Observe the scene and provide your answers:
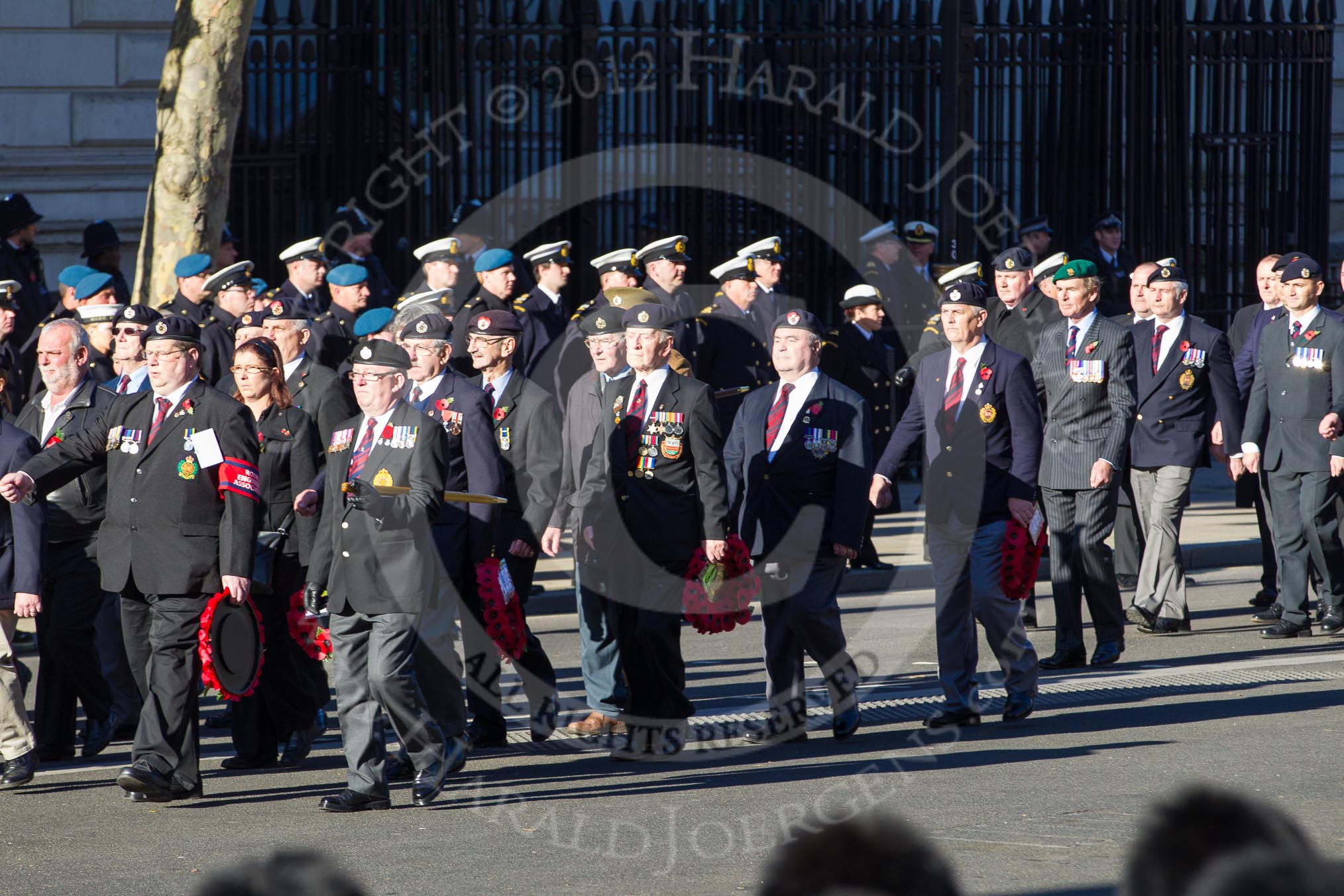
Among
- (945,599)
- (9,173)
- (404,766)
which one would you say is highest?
(9,173)

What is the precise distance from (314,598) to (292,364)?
198 centimetres

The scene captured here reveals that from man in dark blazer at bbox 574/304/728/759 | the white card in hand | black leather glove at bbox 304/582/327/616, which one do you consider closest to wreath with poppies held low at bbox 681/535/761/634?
man in dark blazer at bbox 574/304/728/759

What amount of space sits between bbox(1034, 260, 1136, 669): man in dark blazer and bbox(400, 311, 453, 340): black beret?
3296 mm

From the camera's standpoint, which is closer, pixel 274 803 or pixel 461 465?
pixel 274 803

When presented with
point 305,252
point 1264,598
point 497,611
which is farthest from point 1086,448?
point 305,252

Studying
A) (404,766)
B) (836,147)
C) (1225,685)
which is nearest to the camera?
(404,766)

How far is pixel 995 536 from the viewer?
7887 millimetres

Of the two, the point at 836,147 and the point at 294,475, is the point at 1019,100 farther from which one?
the point at 294,475

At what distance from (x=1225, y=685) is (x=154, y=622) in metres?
4.86

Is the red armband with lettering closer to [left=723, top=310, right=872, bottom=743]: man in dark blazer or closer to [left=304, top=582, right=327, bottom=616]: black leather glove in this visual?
[left=304, top=582, right=327, bottom=616]: black leather glove

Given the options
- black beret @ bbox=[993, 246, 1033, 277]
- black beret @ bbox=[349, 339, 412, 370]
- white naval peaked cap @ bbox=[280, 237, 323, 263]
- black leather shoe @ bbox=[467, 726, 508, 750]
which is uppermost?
white naval peaked cap @ bbox=[280, 237, 323, 263]

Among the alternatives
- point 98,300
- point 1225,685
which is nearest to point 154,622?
point 98,300

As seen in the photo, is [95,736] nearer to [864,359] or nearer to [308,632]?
[308,632]

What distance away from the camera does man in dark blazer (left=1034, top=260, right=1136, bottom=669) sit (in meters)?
9.08
